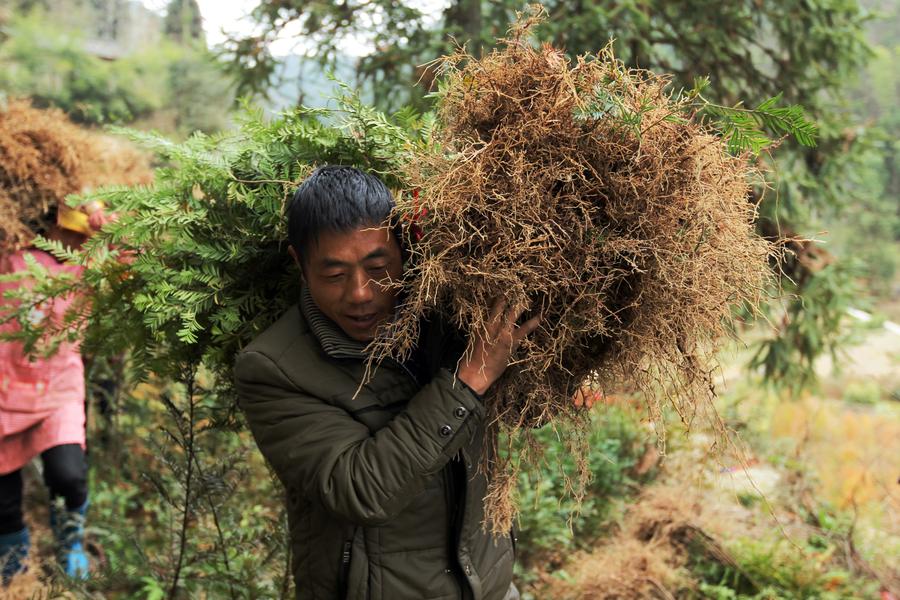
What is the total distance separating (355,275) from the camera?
1.59 metres

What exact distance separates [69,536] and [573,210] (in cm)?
326

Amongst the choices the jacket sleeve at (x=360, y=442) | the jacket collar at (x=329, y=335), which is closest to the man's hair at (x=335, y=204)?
the jacket collar at (x=329, y=335)

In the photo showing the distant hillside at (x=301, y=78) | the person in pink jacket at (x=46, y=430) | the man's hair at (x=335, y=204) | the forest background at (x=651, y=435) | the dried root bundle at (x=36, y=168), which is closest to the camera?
the man's hair at (x=335, y=204)

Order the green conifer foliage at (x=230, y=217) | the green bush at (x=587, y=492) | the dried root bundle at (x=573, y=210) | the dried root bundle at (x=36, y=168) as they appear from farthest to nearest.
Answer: the green bush at (x=587, y=492) < the dried root bundle at (x=36, y=168) < the green conifer foliage at (x=230, y=217) < the dried root bundle at (x=573, y=210)

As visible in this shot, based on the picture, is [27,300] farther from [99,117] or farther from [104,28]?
[104,28]

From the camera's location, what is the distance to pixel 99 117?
397 cm

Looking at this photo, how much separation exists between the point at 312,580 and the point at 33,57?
20.7 meters

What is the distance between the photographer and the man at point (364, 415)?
1.53m

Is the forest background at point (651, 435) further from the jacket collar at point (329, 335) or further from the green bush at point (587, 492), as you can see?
the jacket collar at point (329, 335)

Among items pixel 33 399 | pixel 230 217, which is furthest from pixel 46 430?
pixel 230 217

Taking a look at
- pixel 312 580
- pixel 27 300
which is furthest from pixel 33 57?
pixel 312 580

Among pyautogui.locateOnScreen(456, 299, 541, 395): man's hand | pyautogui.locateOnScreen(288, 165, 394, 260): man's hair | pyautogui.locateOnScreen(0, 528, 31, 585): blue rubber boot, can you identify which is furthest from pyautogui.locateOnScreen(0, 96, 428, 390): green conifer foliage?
pyautogui.locateOnScreen(0, 528, 31, 585): blue rubber boot

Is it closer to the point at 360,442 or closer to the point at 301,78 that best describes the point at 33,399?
the point at 360,442

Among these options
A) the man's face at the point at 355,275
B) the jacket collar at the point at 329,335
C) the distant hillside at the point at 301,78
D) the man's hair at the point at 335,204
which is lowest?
the jacket collar at the point at 329,335
